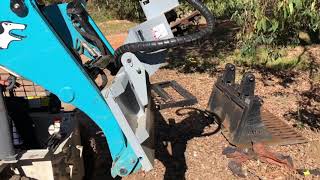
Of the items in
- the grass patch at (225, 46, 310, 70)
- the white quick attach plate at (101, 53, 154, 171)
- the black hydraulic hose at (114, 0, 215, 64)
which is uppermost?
the black hydraulic hose at (114, 0, 215, 64)

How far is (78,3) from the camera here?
310 cm

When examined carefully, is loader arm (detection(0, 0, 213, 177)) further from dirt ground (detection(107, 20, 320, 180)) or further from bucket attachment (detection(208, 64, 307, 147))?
bucket attachment (detection(208, 64, 307, 147))

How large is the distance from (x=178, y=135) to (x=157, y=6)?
252 centimetres

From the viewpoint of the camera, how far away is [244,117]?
4680mm

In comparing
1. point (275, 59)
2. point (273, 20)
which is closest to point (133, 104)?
point (273, 20)

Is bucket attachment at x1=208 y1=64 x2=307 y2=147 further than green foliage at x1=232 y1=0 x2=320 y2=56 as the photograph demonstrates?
No

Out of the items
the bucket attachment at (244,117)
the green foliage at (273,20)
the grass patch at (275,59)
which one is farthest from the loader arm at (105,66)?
the grass patch at (275,59)

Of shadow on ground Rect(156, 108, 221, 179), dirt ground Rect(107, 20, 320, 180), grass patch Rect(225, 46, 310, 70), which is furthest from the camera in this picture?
grass patch Rect(225, 46, 310, 70)

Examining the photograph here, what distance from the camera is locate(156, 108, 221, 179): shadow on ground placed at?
4.61m

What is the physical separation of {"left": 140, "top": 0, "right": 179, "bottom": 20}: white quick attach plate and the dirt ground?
1.95 m

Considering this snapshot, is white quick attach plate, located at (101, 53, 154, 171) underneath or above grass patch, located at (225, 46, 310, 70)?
above

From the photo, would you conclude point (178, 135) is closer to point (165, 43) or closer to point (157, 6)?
point (157, 6)

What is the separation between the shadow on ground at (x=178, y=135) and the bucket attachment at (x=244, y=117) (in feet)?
0.75

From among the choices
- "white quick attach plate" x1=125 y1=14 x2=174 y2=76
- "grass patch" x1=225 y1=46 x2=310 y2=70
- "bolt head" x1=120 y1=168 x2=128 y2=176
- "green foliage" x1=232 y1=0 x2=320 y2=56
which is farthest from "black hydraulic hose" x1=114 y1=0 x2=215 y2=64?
"grass patch" x1=225 y1=46 x2=310 y2=70
